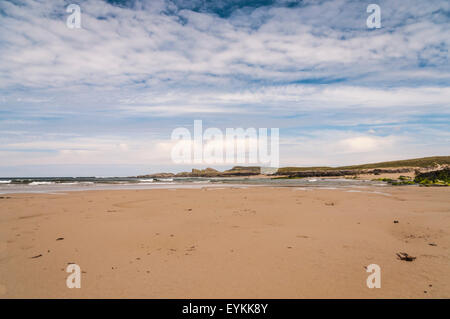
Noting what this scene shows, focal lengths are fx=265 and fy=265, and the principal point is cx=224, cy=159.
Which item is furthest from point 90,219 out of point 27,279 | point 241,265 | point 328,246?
point 328,246

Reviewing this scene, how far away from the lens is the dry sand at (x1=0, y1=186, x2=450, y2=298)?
3.39m

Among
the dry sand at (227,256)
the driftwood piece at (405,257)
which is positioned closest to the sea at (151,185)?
the dry sand at (227,256)

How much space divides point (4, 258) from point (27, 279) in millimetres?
1332

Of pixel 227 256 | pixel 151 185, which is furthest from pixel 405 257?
pixel 151 185

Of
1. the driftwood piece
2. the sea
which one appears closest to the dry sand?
the driftwood piece

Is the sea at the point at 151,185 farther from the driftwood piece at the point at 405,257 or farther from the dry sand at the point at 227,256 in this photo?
the driftwood piece at the point at 405,257

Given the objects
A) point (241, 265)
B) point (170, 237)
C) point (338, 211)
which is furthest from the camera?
point (338, 211)

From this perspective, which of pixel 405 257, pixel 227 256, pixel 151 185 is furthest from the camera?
pixel 151 185

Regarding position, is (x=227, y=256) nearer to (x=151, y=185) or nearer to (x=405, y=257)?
(x=405, y=257)

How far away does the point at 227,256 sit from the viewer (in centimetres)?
456

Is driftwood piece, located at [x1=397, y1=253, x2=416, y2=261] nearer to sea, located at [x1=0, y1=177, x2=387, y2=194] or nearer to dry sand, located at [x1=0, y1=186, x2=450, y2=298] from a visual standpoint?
dry sand, located at [x1=0, y1=186, x2=450, y2=298]

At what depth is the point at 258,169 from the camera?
367ft

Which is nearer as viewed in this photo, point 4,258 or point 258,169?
point 4,258

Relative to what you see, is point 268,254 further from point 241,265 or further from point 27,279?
point 27,279
